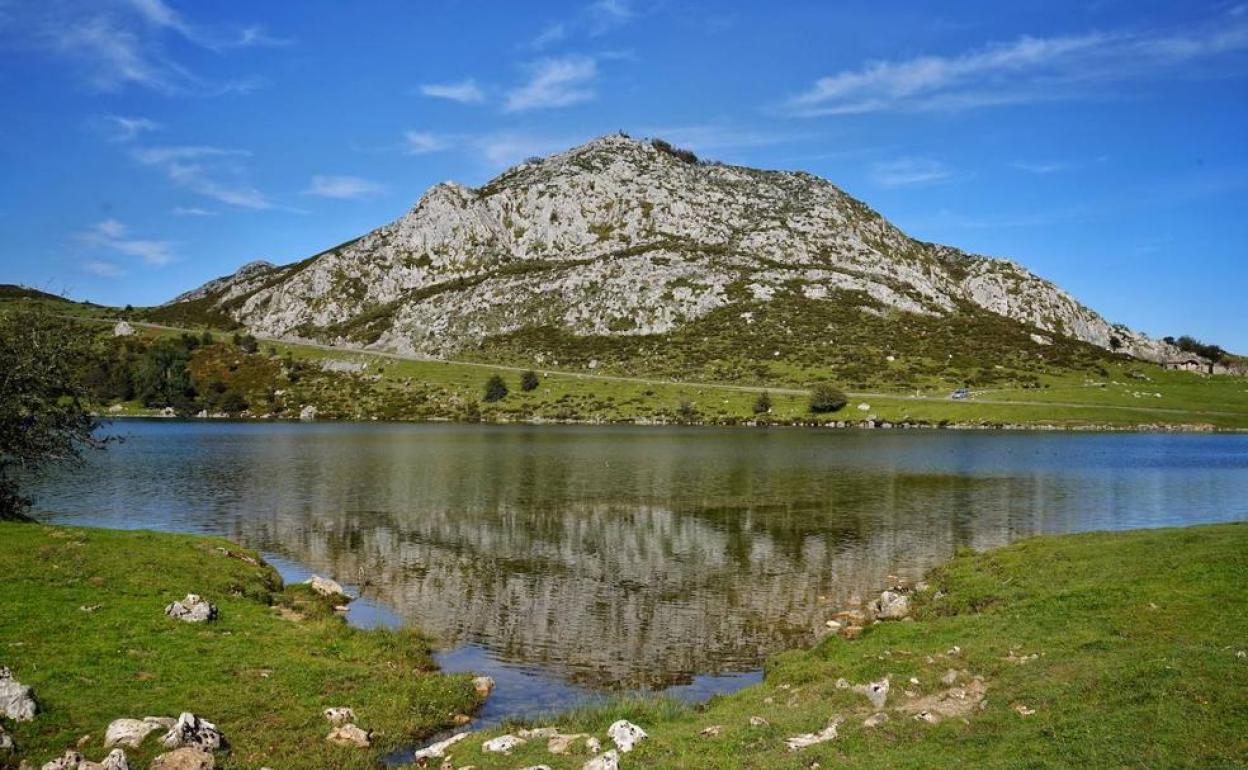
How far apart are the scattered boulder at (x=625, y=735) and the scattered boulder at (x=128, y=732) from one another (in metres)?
10.8

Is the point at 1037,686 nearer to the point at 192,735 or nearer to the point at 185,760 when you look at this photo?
the point at 185,760

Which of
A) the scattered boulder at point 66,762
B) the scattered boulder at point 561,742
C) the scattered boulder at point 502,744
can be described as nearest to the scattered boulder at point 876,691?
the scattered boulder at point 561,742

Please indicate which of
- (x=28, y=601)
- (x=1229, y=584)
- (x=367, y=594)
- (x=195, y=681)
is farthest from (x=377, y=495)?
(x=1229, y=584)

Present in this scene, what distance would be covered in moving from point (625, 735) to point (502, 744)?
3072 millimetres

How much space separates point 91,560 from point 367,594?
12.0 m

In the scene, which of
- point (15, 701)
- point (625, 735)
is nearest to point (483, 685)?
point (625, 735)

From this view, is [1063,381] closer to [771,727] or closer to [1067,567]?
[1067,567]

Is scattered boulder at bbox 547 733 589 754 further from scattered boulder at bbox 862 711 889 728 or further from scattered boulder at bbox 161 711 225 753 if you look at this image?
scattered boulder at bbox 161 711 225 753

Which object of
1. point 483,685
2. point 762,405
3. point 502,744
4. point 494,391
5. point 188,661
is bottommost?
point 483,685

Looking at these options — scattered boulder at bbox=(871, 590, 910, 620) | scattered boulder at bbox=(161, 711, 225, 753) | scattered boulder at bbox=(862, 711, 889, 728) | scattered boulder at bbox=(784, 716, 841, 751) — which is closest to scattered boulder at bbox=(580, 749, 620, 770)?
scattered boulder at bbox=(784, 716, 841, 751)

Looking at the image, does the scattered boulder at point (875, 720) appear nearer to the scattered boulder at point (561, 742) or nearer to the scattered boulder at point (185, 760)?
the scattered boulder at point (561, 742)

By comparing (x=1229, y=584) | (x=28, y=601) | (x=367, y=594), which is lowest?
(x=367, y=594)

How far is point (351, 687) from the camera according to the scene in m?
23.3

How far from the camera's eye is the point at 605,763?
16.8 m
